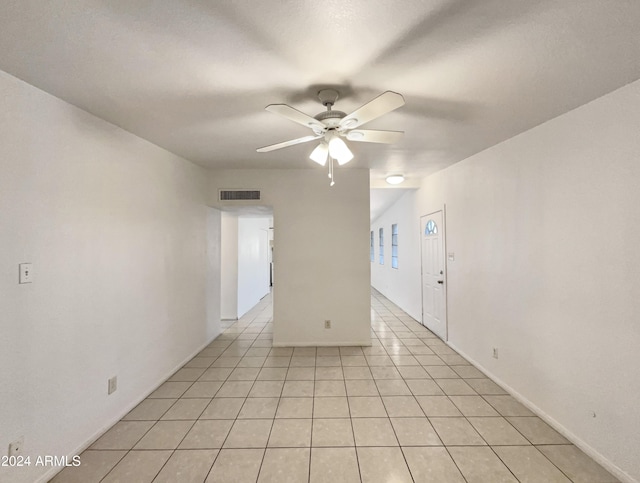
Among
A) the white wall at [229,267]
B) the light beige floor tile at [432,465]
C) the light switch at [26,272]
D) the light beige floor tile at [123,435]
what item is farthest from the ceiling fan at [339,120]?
the white wall at [229,267]

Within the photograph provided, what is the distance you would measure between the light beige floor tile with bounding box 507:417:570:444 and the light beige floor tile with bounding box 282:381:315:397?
1.75 meters

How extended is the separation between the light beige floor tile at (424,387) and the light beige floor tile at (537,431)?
624mm

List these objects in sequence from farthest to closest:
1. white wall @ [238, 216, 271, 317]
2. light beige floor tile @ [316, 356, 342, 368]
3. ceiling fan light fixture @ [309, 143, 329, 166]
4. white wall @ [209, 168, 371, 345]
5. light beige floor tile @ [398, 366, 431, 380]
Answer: white wall @ [238, 216, 271, 317] → white wall @ [209, 168, 371, 345] → light beige floor tile @ [316, 356, 342, 368] → light beige floor tile @ [398, 366, 431, 380] → ceiling fan light fixture @ [309, 143, 329, 166]

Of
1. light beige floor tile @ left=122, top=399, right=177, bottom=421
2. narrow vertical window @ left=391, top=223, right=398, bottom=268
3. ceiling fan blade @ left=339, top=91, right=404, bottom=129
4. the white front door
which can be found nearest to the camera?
ceiling fan blade @ left=339, top=91, right=404, bottom=129

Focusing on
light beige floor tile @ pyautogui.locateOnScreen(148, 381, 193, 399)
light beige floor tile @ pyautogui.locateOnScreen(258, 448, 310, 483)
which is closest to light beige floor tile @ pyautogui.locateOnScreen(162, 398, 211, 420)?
light beige floor tile @ pyautogui.locateOnScreen(148, 381, 193, 399)

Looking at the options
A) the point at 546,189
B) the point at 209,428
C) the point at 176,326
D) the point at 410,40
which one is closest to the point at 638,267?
the point at 546,189

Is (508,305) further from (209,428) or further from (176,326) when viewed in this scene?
(176,326)

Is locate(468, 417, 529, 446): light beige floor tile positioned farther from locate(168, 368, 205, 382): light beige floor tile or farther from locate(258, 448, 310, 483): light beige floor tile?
locate(168, 368, 205, 382): light beige floor tile

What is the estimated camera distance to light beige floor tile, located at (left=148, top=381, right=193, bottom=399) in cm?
278

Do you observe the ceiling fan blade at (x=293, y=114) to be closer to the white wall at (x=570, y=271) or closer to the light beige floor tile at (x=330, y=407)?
the white wall at (x=570, y=271)

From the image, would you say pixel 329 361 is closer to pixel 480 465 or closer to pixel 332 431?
pixel 332 431

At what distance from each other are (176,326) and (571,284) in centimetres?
383

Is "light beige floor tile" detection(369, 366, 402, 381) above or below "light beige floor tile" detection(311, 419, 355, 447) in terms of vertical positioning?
above

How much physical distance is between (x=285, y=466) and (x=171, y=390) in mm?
1618
